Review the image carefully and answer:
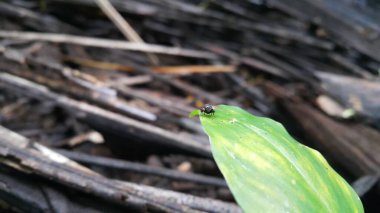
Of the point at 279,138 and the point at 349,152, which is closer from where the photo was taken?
the point at 279,138

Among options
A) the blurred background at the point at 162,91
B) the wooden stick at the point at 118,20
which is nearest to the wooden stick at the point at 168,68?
the blurred background at the point at 162,91

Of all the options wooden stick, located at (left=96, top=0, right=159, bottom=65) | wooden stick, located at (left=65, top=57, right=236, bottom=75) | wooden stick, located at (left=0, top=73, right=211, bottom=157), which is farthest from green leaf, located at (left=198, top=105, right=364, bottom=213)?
wooden stick, located at (left=96, top=0, right=159, bottom=65)

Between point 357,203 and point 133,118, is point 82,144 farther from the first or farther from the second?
point 357,203

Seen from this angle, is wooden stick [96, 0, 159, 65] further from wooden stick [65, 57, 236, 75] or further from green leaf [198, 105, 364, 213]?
green leaf [198, 105, 364, 213]

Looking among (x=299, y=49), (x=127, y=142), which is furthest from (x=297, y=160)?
(x=299, y=49)

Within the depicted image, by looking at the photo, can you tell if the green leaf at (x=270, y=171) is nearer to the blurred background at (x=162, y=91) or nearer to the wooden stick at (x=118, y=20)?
the blurred background at (x=162, y=91)

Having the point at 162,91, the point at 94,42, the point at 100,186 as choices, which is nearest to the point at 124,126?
the point at 100,186

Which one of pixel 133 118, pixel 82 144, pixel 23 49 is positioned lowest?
pixel 82 144
